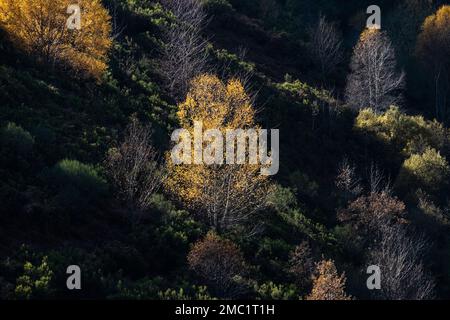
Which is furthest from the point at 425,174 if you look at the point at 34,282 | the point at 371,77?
the point at 34,282

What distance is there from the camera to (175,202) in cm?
2662

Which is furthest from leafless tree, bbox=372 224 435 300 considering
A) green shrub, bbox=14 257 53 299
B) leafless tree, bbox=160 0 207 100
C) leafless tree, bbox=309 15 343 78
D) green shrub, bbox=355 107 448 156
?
leafless tree, bbox=309 15 343 78

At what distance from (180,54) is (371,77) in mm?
16227

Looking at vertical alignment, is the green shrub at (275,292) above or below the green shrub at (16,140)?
below

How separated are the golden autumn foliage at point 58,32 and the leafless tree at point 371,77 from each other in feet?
66.8

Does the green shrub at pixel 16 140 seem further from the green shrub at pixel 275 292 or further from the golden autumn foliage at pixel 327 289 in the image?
the golden autumn foliage at pixel 327 289

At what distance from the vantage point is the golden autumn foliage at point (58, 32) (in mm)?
33094

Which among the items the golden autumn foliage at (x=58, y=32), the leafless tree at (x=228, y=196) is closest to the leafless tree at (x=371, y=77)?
the golden autumn foliage at (x=58, y=32)

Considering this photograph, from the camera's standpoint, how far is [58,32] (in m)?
34.2

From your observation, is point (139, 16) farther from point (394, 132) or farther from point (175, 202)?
point (175, 202)

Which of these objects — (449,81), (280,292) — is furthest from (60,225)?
(449,81)

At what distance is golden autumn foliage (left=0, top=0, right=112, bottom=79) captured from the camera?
109ft

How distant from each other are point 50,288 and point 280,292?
25.8 ft

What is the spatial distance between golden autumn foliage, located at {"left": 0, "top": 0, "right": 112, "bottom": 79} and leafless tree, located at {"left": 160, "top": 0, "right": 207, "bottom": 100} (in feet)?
16.0
